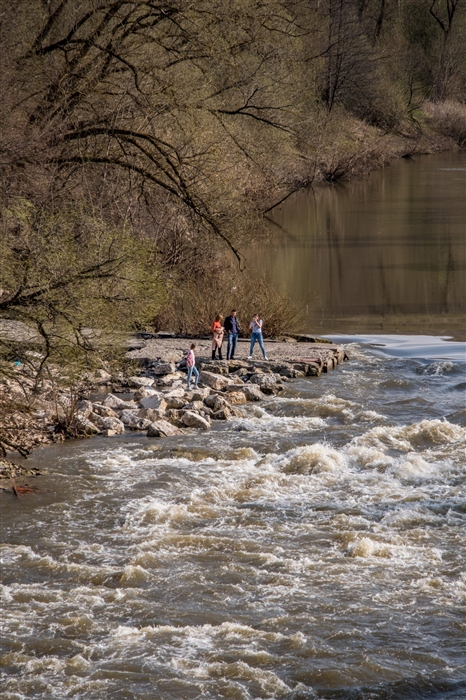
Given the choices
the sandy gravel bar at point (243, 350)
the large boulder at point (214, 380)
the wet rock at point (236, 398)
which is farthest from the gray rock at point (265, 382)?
the sandy gravel bar at point (243, 350)

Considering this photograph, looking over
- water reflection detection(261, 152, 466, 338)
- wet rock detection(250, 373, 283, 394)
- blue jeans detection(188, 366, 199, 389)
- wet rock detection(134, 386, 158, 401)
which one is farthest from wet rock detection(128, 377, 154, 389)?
water reflection detection(261, 152, 466, 338)

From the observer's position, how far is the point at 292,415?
17984 mm

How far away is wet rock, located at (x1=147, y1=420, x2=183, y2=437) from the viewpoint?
16422 mm

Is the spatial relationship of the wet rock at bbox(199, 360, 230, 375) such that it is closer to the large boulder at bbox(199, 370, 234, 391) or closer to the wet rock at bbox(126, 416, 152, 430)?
the large boulder at bbox(199, 370, 234, 391)

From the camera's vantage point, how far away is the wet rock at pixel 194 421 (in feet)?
55.8

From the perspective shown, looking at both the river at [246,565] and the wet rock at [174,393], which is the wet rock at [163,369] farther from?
the river at [246,565]

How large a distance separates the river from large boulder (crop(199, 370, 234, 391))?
200cm

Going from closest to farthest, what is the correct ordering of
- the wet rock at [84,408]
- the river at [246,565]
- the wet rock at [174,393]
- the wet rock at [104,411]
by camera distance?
the river at [246,565] < the wet rock at [84,408] < the wet rock at [104,411] < the wet rock at [174,393]

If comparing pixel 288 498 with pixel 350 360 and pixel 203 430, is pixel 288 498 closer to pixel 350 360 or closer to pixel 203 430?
pixel 203 430

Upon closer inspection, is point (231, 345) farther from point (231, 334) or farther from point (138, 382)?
point (138, 382)

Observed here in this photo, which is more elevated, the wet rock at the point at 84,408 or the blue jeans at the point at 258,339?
the blue jeans at the point at 258,339

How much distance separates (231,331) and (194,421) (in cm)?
403

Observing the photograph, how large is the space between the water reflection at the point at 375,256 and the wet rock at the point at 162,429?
9.61 meters

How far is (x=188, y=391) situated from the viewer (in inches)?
731
